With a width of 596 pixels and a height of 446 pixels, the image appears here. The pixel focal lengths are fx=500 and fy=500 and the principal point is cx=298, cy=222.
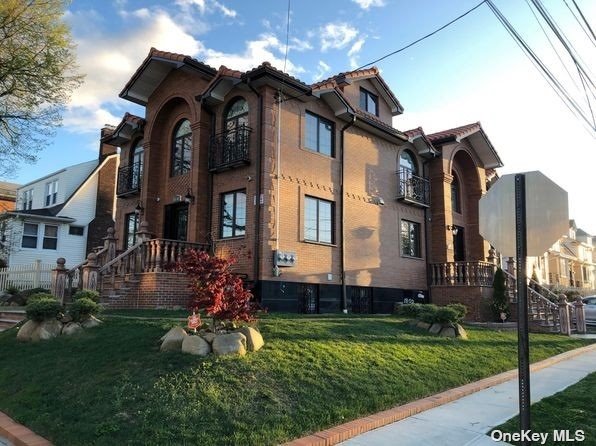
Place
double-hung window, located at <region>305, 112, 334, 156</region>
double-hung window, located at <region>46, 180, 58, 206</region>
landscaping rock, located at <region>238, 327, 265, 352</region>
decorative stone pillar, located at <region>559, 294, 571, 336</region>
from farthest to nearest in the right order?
double-hung window, located at <region>46, 180, 58, 206</region>, decorative stone pillar, located at <region>559, 294, 571, 336</region>, double-hung window, located at <region>305, 112, 334, 156</region>, landscaping rock, located at <region>238, 327, 265, 352</region>

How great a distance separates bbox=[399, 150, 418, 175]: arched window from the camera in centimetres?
2108

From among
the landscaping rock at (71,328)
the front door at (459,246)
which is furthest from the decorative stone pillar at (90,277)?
the front door at (459,246)

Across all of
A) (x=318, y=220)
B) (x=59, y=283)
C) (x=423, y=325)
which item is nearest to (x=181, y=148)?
(x=318, y=220)

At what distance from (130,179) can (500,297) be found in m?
15.0

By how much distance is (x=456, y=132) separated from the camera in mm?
22328

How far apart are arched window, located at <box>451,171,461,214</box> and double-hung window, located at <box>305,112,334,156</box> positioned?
904 cm

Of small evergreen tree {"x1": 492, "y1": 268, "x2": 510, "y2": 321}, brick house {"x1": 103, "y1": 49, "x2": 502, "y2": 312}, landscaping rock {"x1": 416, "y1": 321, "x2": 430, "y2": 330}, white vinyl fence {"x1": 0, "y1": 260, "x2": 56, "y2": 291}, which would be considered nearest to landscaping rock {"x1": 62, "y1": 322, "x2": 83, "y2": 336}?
brick house {"x1": 103, "y1": 49, "x2": 502, "y2": 312}

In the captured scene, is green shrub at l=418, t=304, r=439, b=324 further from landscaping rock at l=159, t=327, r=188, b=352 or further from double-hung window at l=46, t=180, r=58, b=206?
double-hung window at l=46, t=180, r=58, b=206

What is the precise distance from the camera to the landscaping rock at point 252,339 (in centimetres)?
797

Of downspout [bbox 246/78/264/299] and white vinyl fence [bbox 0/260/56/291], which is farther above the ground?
downspout [bbox 246/78/264/299]

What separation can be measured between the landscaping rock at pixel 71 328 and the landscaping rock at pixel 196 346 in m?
3.31

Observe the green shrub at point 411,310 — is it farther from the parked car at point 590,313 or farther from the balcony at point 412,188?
the parked car at point 590,313

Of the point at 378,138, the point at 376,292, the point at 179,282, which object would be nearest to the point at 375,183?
the point at 378,138

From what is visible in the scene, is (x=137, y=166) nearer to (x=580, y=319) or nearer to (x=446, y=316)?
(x=446, y=316)
